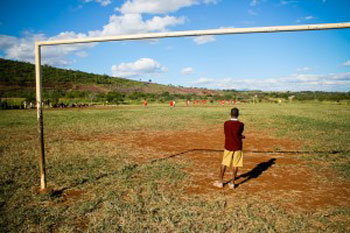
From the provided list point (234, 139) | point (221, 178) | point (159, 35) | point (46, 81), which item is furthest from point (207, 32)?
point (46, 81)

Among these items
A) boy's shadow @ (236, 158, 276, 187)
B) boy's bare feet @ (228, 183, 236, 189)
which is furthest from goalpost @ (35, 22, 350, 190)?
boy's shadow @ (236, 158, 276, 187)

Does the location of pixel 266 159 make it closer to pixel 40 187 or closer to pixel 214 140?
pixel 214 140

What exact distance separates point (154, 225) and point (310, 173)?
489 cm

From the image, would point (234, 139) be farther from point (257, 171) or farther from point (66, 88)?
point (66, 88)

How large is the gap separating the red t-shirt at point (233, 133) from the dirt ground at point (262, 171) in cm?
103

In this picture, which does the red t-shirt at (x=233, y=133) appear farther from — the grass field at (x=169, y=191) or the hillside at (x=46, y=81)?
the hillside at (x=46, y=81)

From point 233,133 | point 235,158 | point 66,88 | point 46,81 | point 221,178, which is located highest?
point 46,81

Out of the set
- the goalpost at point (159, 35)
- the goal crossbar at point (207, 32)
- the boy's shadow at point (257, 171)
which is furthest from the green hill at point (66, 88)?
the boy's shadow at point (257, 171)

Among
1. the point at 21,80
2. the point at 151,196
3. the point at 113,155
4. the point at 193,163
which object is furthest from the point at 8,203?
the point at 21,80

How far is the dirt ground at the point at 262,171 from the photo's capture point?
4.87 m

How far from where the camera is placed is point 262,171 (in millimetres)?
6496

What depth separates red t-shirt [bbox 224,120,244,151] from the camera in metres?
4.88

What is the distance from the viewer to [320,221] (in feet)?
12.7

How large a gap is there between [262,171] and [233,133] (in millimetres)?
2331
